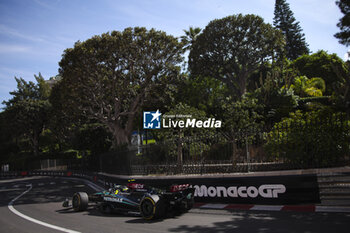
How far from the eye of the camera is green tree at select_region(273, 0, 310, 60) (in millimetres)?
52031

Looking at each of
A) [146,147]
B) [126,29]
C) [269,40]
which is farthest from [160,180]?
[269,40]

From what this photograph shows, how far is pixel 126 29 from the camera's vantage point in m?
24.4

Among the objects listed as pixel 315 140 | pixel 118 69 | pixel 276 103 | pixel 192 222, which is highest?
pixel 118 69

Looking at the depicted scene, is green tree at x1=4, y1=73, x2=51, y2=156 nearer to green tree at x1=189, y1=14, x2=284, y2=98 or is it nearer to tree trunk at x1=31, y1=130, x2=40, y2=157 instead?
tree trunk at x1=31, y1=130, x2=40, y2=157

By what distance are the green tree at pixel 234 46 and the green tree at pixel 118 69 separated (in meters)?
6.00

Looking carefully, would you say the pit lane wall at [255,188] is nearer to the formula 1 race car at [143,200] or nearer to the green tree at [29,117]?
the formula 1 race car at [143,200]

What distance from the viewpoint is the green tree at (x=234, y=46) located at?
30797 millimetres

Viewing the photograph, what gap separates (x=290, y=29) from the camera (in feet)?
171

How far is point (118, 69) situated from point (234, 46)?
13.7 metres

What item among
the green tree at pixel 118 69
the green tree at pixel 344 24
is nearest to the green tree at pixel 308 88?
the green tree at pixel 118 69

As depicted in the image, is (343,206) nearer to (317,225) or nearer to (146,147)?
(317,225)

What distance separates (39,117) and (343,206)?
49.8 m

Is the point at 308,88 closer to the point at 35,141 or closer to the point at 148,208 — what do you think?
the point at 148,208

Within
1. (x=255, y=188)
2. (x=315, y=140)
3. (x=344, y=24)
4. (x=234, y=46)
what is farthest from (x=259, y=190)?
(x=234, y=46)
